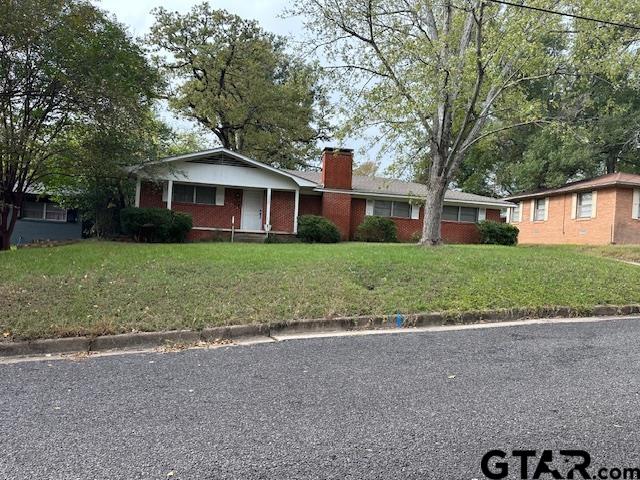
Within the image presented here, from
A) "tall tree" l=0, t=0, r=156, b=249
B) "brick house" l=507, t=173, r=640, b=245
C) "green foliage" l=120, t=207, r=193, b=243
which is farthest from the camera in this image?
"brick house" l=507, t=173, r=640, b=245

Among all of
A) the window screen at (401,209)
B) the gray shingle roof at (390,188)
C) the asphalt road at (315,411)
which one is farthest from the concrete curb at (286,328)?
the window screen at (401,209)

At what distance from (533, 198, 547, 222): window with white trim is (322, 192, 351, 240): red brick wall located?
11502mm

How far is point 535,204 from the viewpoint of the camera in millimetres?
25891

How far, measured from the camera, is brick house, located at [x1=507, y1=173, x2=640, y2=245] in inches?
785

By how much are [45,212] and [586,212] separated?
25.5m

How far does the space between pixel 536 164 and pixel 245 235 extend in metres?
17.8

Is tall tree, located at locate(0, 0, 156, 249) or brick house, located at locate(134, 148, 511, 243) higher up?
tall tree, located at locate(0, 0, 156, 249)

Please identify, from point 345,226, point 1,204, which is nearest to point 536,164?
point 345,226

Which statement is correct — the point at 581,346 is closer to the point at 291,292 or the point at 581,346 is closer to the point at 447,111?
the point at 291,292

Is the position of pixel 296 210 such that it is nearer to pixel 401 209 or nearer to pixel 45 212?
pixel 401 209

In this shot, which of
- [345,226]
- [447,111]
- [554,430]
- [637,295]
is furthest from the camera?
[345,226]

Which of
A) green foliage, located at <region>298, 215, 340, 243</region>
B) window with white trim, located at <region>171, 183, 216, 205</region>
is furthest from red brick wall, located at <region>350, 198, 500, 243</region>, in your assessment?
window with white trim, located at <region>171, 183, 216, 205</region>

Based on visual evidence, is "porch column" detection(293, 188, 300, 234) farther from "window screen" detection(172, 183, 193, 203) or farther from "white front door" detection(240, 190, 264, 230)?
"window screen" detection(172, 183, 193, 203)

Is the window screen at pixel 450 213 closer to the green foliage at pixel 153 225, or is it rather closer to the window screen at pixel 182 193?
the window screen at pixel 182 193
